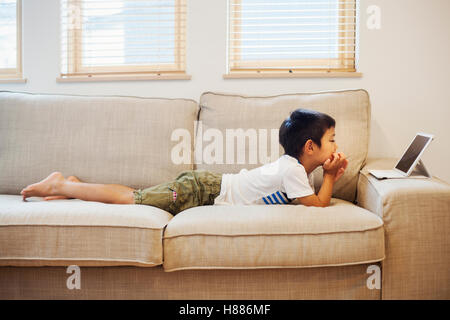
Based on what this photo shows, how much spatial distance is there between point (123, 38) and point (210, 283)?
5.66 feet

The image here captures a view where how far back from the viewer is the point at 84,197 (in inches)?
69.1

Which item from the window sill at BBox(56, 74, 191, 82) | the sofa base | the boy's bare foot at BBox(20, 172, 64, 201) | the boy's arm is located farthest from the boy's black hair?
the boy's bare foot at BBox(20, 172, 64, 201)

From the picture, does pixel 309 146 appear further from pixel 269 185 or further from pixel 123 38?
pixel 123 38

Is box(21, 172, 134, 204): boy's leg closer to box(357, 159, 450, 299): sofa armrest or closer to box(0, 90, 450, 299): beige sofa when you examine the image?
box(0, 90, 450, 299): beige sofa

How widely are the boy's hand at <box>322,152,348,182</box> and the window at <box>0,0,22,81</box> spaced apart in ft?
6.60

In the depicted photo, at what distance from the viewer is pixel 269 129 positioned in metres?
1.94

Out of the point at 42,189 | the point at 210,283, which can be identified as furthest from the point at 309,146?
the point at 42,189

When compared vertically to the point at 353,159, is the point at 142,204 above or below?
below

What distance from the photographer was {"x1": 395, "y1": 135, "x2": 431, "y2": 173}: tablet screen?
170 centimetres

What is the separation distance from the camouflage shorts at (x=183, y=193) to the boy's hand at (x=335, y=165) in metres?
0.48

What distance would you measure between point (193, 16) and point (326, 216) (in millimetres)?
1546

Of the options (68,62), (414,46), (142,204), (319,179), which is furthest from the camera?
(68,62)
